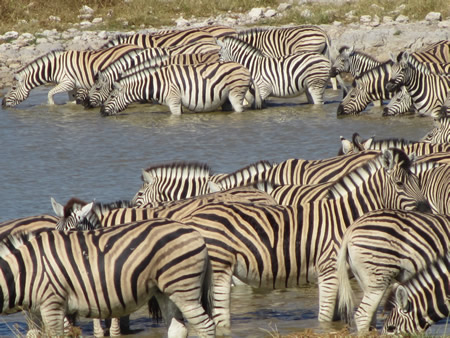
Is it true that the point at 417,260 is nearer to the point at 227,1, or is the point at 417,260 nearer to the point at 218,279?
the point at 218,279

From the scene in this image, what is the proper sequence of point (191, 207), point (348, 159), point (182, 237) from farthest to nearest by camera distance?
point (348, 159) → point (191, 207) → point (182, 237)

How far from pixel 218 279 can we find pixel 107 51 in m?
13.2

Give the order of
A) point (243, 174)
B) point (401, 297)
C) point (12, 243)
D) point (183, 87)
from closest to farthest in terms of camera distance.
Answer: point (401, 297) → point (12, 243) → point (243, 174) → point (183, 87)

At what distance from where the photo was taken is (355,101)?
17.3 m

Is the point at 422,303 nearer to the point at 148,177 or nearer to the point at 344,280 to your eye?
the point at 344,280

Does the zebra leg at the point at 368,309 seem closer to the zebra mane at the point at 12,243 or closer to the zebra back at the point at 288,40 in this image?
the zebra mane at the point at 12,243

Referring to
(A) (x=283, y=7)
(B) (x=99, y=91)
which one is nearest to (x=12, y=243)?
(B) (x=99, y=91)

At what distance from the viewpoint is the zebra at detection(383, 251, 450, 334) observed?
266 inches

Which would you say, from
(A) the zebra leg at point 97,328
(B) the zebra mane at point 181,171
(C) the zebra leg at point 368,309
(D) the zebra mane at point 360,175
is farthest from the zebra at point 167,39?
(C) the zebra leg at point 368,309

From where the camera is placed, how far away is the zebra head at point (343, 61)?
747 inches

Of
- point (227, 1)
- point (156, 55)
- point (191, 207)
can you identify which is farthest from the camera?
point (227, 1)

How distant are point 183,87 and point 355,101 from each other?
10.6 ft

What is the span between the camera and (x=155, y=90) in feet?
59.0

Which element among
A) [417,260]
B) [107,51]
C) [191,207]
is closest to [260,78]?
[107,51]
